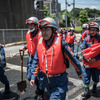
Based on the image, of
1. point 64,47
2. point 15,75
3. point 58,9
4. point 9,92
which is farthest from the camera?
point 58,9

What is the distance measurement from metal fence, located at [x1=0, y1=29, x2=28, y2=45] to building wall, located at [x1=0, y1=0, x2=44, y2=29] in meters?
2.31

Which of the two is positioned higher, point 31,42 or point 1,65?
point 31,42

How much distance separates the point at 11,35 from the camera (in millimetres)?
17219

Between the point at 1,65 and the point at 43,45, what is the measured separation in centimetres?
205

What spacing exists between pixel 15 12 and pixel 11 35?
4.43 m

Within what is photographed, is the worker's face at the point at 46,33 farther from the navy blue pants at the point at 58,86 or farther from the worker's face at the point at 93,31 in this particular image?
the worker's face at the point at 93,31

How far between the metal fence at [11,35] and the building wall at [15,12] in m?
2.31

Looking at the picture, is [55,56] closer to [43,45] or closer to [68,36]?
[43,45]

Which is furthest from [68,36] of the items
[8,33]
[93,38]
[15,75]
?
[8,33]

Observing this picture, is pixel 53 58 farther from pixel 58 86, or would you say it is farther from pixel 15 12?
pixel 15 12

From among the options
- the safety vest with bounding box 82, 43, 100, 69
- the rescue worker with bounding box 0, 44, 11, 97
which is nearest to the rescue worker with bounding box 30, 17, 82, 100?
the safety vest with bounding box 82, 43, 100, 69

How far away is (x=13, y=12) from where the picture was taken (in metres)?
19.8

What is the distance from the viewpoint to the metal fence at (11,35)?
1625 cm

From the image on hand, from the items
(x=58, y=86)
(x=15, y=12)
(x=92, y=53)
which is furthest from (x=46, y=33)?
(x=15, y=12)
